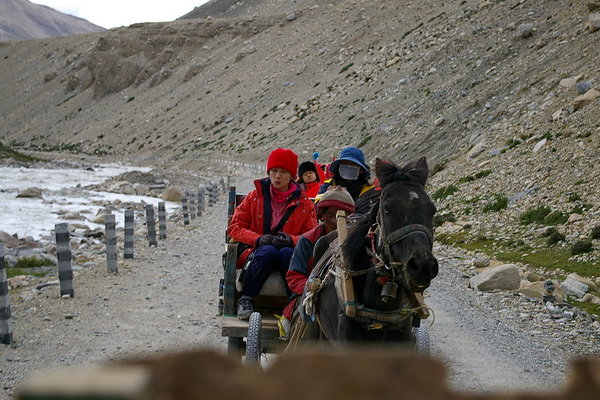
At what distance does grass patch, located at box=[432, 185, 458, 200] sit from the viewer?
2267cm

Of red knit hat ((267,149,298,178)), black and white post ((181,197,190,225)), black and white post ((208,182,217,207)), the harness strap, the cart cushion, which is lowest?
black and white post ((208,182,217,207))

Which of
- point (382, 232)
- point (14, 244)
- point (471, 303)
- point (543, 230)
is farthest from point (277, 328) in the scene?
point (14, 244)

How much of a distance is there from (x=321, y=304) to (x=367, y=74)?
53.9 m

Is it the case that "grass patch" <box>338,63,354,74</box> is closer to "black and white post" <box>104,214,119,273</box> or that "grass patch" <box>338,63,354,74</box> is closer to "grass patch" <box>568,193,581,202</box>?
"grass patch" <box>568,193,581,202</box>

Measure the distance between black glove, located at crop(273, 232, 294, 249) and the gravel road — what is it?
1617 mm

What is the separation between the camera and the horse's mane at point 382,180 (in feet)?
16.8

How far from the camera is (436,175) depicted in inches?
1045

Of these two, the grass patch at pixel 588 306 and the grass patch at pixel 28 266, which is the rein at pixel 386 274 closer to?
the grass patch at pixel 588 306

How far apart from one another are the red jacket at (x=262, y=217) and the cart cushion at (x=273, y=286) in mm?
339

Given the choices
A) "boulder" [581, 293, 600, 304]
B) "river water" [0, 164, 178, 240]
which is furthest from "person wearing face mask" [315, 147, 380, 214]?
"river water" [0, 164, 178, 240]

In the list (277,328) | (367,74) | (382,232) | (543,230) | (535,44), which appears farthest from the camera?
(367,74)

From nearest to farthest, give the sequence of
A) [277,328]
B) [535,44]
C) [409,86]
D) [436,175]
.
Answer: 1. [277,328]
2. [436,175]
3. [535,44]
4. [409,86]

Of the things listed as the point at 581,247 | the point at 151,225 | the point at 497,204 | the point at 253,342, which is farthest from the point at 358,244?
the point at 497,204

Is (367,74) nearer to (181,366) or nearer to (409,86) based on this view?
(409,86)
